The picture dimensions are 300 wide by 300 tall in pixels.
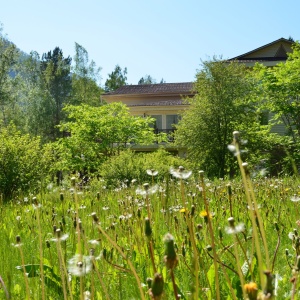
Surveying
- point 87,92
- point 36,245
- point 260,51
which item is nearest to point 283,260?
point 36,245

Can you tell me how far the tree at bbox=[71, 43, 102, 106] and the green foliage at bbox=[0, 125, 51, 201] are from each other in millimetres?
35632

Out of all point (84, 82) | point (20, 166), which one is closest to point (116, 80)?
point (84, 82)

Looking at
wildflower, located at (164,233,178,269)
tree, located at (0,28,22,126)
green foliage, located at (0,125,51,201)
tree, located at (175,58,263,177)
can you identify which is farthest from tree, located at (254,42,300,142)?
tree, located at (0,28,22,126)

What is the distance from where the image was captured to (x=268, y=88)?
22766 mm

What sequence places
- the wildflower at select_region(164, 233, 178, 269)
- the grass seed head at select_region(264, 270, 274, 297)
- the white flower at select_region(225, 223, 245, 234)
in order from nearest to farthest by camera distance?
the grass seed head at select_region(264, 270, 274, 297) < the wildflower at select_region(164, 233, 178, 269) < the white flower at select_region(225, 223, 245, 234)

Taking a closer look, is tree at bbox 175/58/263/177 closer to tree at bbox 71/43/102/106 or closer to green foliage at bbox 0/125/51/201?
green foliage at bbox 0/125/51/201

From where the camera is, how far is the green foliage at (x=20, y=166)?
13.0m

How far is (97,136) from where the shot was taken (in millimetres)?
28359

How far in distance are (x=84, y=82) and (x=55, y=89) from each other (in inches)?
128

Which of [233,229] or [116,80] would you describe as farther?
[116,80]

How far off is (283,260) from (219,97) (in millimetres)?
22549

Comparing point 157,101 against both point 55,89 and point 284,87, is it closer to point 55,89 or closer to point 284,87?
point 55,89

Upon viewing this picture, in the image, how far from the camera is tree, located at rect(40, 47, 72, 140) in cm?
4972

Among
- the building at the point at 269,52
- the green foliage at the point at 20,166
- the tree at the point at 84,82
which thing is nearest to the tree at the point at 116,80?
the tree at the point at 84,82
